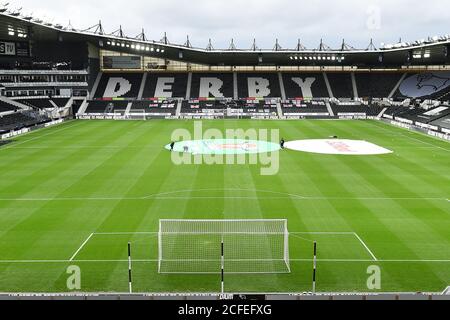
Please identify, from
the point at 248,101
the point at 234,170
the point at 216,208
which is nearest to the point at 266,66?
the point at 248,101

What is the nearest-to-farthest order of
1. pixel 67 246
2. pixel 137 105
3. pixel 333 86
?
pixel 67 246
pixel 137 105
pixel 333 86

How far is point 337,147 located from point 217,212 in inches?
1008

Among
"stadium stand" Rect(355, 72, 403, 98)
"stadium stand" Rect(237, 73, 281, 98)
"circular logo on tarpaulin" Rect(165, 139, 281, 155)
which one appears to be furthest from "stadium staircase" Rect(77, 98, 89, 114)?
"stadium stand" Rect(355, 72, 403, 98)

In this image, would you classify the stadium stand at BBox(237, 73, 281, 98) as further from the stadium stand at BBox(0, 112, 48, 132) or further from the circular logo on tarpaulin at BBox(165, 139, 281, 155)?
the circular logo on tarpaulin at BBox(165, 139, 281, 155)

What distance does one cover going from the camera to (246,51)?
287ft

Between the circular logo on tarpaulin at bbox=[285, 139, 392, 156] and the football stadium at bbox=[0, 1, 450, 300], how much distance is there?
0.97ft

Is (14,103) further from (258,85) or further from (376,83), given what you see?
(376,83)

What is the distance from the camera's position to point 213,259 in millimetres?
19500

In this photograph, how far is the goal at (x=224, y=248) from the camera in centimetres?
1875

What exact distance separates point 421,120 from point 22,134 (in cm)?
5602

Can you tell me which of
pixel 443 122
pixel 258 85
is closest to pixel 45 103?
pixel 258 85

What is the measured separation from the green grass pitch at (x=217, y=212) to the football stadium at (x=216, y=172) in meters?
0.12
